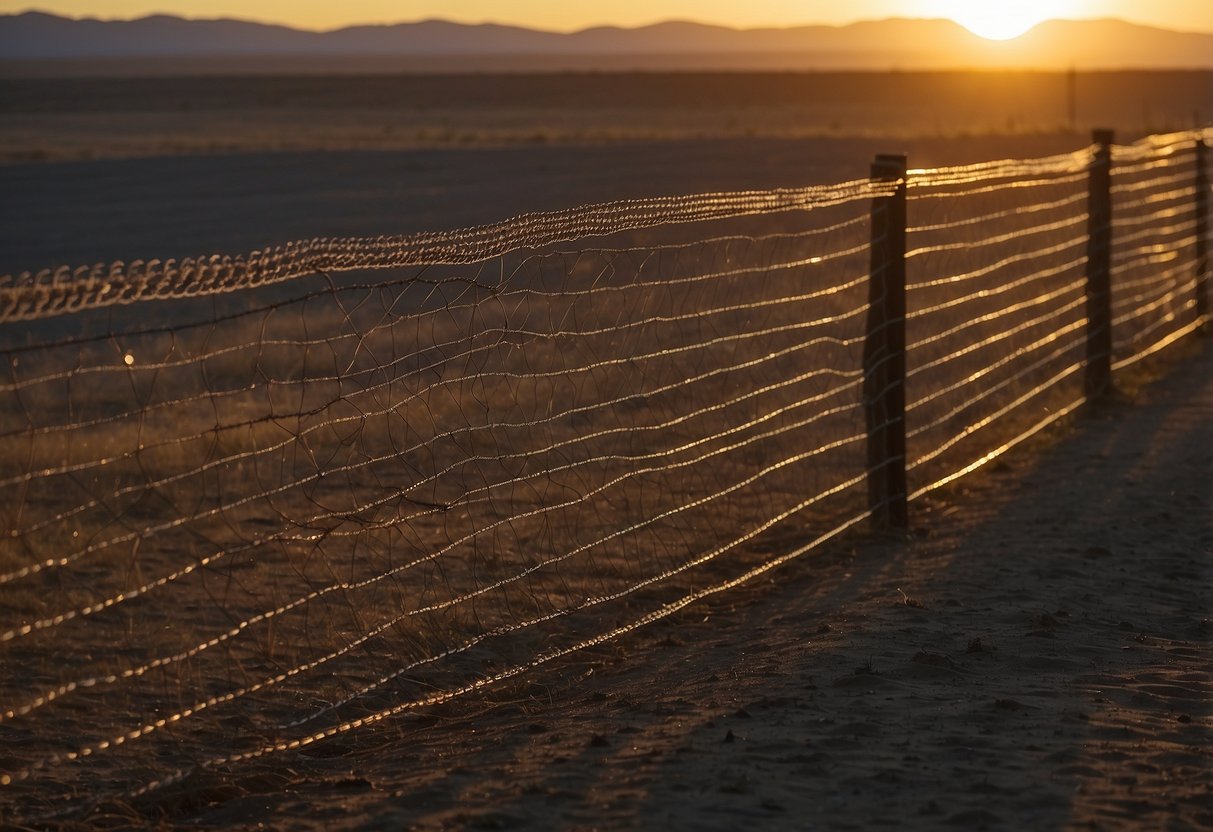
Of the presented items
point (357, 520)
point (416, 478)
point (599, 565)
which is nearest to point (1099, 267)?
point (416, 478)

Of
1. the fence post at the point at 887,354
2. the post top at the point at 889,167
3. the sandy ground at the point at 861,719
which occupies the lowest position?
the sandy ground at the point at 861,719

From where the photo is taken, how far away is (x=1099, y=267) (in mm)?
10633

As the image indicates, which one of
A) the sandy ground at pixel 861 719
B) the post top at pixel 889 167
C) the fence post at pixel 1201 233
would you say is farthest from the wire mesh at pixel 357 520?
the fence post at pixel 1201 233

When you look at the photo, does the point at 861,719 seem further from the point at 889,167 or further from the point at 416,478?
the point at 416,478

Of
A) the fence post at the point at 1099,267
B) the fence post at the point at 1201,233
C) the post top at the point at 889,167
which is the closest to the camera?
the post top at the point at 889,167

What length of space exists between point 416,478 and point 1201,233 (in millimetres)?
8175

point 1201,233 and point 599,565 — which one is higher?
point 1201,233

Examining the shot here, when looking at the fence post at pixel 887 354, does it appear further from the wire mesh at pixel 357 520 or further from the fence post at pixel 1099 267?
the fence post at pixel 1099 267

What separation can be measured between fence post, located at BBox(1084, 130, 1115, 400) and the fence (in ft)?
0.08

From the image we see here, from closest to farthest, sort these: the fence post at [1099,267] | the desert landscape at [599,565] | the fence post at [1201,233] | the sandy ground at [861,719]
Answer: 1. the sandy ground at [861,719]
2. the desert landscape at [599,565]
3. the fence post at [1099,267]
4. the fence post at [1201,233]

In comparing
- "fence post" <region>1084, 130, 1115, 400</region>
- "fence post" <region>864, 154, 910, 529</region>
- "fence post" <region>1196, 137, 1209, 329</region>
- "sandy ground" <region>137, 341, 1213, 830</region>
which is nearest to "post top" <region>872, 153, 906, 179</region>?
"fence post" <region>864, 154, 910, 529</region>

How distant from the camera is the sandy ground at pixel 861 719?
3977mm

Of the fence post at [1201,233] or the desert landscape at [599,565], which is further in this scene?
the fence post at [1201,233]

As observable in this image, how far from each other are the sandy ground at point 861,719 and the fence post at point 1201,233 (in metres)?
7.00
